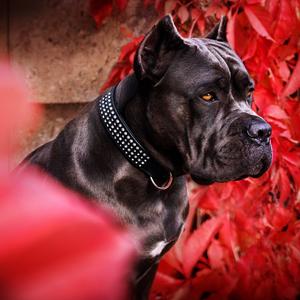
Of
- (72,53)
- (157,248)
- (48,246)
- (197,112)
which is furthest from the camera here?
(72,53)

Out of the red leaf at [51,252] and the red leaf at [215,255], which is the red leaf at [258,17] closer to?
the red leaf at [215,255]

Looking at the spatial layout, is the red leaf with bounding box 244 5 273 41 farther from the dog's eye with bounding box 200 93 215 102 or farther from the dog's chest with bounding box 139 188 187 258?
the dog's chest with bounding box 139 188 187 258

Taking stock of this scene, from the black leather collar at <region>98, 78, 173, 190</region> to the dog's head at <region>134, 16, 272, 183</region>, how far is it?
0.06 meters

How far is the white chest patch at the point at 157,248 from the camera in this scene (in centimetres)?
152

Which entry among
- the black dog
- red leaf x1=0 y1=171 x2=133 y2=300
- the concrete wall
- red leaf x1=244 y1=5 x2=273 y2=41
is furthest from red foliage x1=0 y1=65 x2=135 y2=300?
the concrete wall

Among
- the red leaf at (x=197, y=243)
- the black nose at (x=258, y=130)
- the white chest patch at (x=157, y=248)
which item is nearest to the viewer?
the black nose at (x=258, y=130)

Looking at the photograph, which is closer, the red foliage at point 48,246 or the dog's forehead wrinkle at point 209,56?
the red foliage at point 48,246

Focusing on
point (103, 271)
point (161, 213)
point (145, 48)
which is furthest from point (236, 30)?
point (103, 271)

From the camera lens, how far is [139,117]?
1436mm

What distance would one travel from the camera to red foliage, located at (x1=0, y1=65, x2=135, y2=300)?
0.46ft

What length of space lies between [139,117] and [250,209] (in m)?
0.76

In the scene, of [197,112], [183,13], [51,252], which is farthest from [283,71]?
[51,252]

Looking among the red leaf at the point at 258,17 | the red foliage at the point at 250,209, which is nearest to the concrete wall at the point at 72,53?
the red foliage at the point at 250,209

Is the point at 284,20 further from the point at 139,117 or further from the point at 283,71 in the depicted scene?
the point at 139,117
